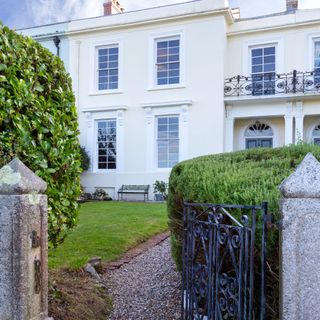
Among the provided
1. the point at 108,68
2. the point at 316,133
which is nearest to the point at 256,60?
the point at 316,133

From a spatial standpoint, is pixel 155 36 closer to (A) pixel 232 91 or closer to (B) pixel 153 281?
(A) pixel 232 91

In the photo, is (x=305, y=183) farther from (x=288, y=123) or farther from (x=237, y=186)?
(x=288, y=123)

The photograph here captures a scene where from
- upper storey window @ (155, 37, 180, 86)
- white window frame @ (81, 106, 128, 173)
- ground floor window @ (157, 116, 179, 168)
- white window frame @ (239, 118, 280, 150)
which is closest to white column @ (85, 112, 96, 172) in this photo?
white window frame @ (81, 106, 128, 173)

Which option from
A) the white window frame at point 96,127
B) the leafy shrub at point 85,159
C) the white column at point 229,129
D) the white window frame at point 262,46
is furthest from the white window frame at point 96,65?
the white window frame at point 262,46

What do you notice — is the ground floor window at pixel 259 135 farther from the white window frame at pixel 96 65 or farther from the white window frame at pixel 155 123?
the white window frame at pixel 96 65

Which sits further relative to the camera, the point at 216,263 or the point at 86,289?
the point at 86,289

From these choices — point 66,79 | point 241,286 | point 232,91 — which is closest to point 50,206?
point 66,79

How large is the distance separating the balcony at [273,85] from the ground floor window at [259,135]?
1.64m

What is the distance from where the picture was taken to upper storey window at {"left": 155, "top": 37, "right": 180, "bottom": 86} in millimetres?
15344

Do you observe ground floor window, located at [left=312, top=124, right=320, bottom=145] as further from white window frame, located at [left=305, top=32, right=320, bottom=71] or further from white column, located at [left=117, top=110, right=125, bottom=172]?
white column, located at [left=117, top=110, right=125, bottom=172]

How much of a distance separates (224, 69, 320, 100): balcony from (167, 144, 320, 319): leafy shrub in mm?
10576

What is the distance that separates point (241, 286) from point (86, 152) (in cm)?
1433

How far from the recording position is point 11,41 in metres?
3.08

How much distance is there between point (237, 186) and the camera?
2564mm
